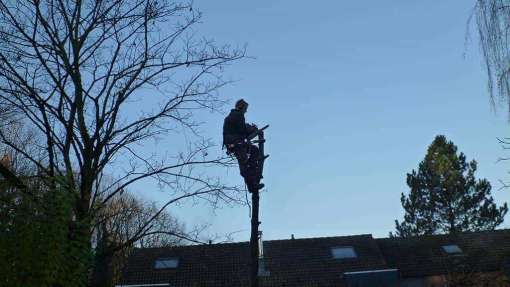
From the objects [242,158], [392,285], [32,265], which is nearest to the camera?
[32,265]

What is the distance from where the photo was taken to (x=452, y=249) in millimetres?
25453

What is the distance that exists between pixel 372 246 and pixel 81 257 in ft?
66.4

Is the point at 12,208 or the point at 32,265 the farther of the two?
the point at 12,208

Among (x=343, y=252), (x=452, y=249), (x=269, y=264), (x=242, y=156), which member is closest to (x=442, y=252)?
(x=452, y=249)

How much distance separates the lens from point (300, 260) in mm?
23750

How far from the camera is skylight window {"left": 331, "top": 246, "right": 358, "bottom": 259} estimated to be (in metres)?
24.1

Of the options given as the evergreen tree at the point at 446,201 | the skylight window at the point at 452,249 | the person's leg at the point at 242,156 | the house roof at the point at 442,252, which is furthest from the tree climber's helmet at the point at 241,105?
the evergreen tree at the point at 446,201

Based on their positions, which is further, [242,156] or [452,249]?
[452,249]

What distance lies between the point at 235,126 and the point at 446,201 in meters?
31.8

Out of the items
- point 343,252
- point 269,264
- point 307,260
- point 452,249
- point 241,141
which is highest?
point 452,249

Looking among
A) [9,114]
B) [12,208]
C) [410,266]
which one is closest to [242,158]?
[12,208]

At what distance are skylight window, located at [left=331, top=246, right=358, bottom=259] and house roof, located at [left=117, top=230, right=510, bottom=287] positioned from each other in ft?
0.63

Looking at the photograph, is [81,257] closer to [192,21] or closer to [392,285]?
[192,21]

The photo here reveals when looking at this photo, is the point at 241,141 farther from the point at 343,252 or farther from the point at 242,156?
the point at 343,252
